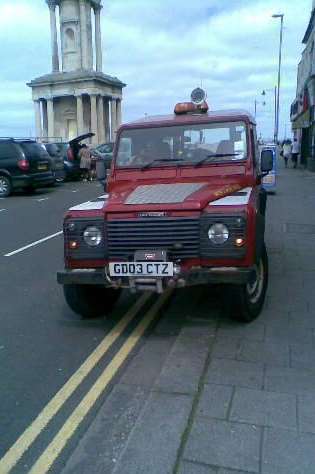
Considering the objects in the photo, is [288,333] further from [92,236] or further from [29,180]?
[29,180]

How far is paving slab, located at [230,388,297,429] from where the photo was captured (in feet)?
10.7

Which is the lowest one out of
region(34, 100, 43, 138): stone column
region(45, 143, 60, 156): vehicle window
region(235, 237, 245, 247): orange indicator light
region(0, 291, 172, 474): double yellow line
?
region(0, 291, 172, 474): double yellow line

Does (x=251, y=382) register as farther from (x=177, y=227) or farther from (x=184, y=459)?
(x=177, y=227)

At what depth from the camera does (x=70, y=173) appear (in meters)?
25.2

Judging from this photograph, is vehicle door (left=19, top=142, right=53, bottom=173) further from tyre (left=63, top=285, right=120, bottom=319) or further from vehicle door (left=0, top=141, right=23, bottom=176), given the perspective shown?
tyre (left=63, top=285, right=120, bottom=319)

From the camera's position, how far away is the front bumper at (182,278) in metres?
4.31

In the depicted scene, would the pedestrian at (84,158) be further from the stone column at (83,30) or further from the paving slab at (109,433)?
the stone column at (83,30)

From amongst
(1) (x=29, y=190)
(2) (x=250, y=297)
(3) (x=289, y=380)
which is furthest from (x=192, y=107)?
(1) (x=29, y=190)

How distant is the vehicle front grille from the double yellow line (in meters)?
0.88

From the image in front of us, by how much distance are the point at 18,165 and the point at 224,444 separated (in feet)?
54.6

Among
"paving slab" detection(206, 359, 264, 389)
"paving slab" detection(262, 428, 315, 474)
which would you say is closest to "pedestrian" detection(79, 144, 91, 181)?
"paving slab" detection(206, 359, 264, 389)

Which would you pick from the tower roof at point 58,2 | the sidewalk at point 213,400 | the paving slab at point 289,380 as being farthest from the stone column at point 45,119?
the paving slab at point 289,380

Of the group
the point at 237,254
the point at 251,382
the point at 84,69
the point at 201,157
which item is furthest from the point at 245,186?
the point at 84,69

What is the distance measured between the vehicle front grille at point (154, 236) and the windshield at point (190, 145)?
1375 millimetres
